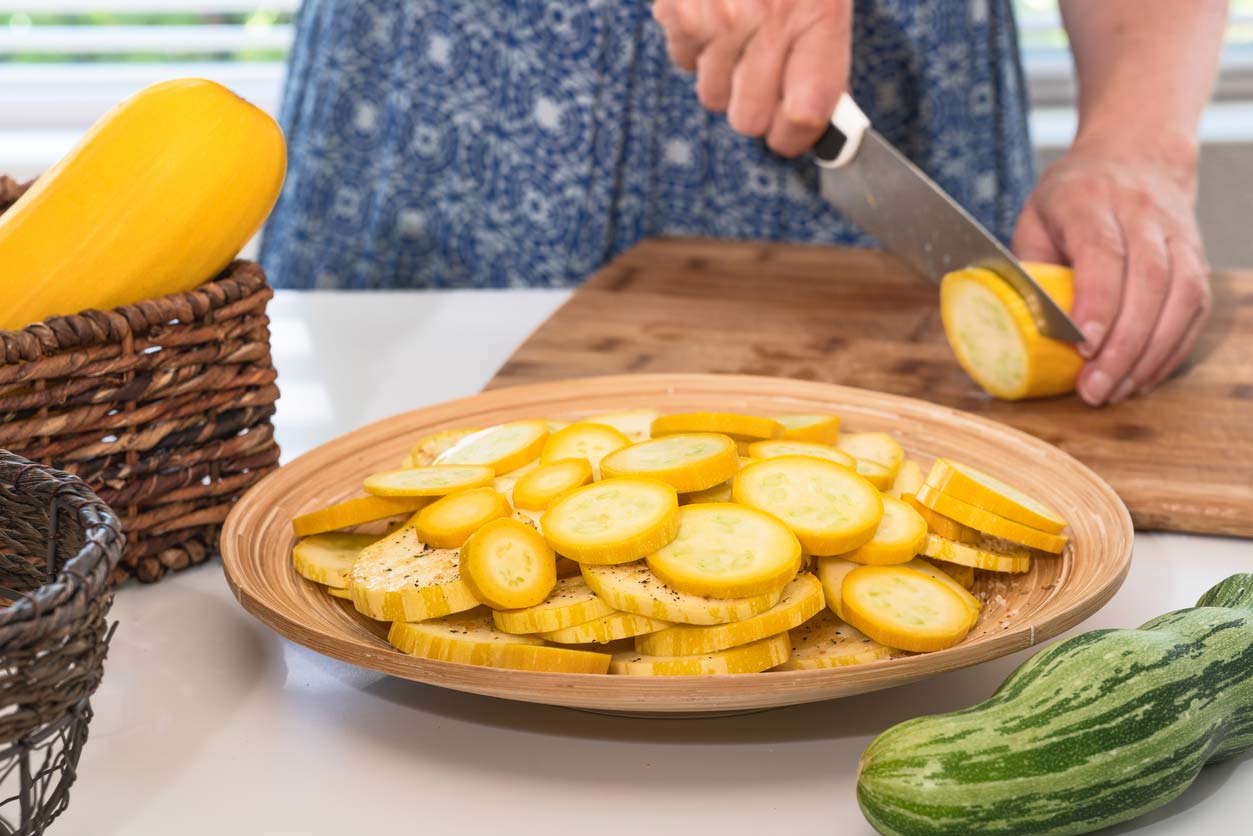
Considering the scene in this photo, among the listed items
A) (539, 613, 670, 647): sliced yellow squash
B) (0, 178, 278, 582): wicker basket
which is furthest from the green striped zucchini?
(0, 178, 278, 582): wicker basket

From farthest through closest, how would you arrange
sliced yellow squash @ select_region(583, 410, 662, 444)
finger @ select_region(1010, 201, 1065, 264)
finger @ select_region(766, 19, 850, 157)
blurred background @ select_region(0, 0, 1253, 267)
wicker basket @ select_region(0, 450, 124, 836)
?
1. blurred background @ select_region(0, 0, 1253, 267)
2. finger @ select_region(1010, 201, 1065, 264)
3. finger @ select_region(766, 19, 850, 157)
4. sliced yellow squash @ select_region(583, 410, 662, 444)
5. wicker basket @ select_region(0, 450, 124, 836)

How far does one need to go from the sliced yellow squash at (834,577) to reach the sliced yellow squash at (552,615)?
138 millimetres

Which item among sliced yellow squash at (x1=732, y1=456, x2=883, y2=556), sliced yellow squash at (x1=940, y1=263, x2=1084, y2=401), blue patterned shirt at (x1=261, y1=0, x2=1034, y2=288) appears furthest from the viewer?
blue patterned shirt at (x1=261, y1=0, x2=1034, y2=288)

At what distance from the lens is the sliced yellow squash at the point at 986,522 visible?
2.79 ft

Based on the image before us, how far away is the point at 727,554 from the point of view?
747 mm

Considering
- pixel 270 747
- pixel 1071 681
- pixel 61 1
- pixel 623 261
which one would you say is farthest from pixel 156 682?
pixel 61 1

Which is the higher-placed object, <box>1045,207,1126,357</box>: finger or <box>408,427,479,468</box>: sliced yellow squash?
<box>1045,207,1126,357</box>: finger

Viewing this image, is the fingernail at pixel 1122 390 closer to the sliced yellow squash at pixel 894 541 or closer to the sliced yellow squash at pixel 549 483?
the sliced yellow squash at pixel 894 541

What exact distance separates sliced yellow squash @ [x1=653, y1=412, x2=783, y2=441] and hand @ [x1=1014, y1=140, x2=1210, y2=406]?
57 cm

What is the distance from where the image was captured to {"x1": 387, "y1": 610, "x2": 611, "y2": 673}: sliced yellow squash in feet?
2.41

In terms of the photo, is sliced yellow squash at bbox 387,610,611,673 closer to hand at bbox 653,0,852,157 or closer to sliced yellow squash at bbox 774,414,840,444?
sliced yellow squash at bbox 774,414,840,444

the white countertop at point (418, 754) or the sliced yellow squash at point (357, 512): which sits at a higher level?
the sliced yellow squash at point (357, 512)

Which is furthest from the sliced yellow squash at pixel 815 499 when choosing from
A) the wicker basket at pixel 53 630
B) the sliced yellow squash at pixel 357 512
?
the wicker basket at pixel 53 630

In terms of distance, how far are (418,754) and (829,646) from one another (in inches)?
9.9
